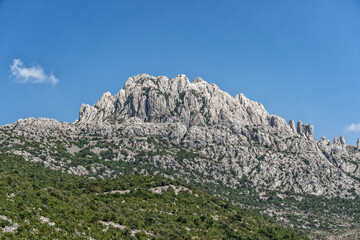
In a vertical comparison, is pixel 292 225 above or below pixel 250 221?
above

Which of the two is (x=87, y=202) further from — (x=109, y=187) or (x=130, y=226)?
(x=109, y=187)

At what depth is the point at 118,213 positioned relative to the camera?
7638 cm

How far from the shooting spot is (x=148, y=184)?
115125 mm

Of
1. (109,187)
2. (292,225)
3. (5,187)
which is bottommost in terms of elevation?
(5,187)

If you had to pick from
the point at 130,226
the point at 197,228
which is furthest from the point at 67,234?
the point at 197,228

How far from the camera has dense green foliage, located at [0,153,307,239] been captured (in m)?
57.5

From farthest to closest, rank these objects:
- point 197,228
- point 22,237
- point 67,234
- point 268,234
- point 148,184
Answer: point 148,184 → point 268,234 → point 197,228 → point 67,234 → point 22,237

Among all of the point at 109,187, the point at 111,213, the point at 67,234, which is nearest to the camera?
the point at 67,234

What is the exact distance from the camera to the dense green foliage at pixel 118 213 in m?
57.5

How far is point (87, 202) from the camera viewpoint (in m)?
78.7

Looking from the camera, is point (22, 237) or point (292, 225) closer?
point (22, 237)

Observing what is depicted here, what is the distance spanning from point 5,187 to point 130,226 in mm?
26272

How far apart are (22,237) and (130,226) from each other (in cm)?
2530

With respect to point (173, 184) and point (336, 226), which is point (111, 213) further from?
point (336, 226)
